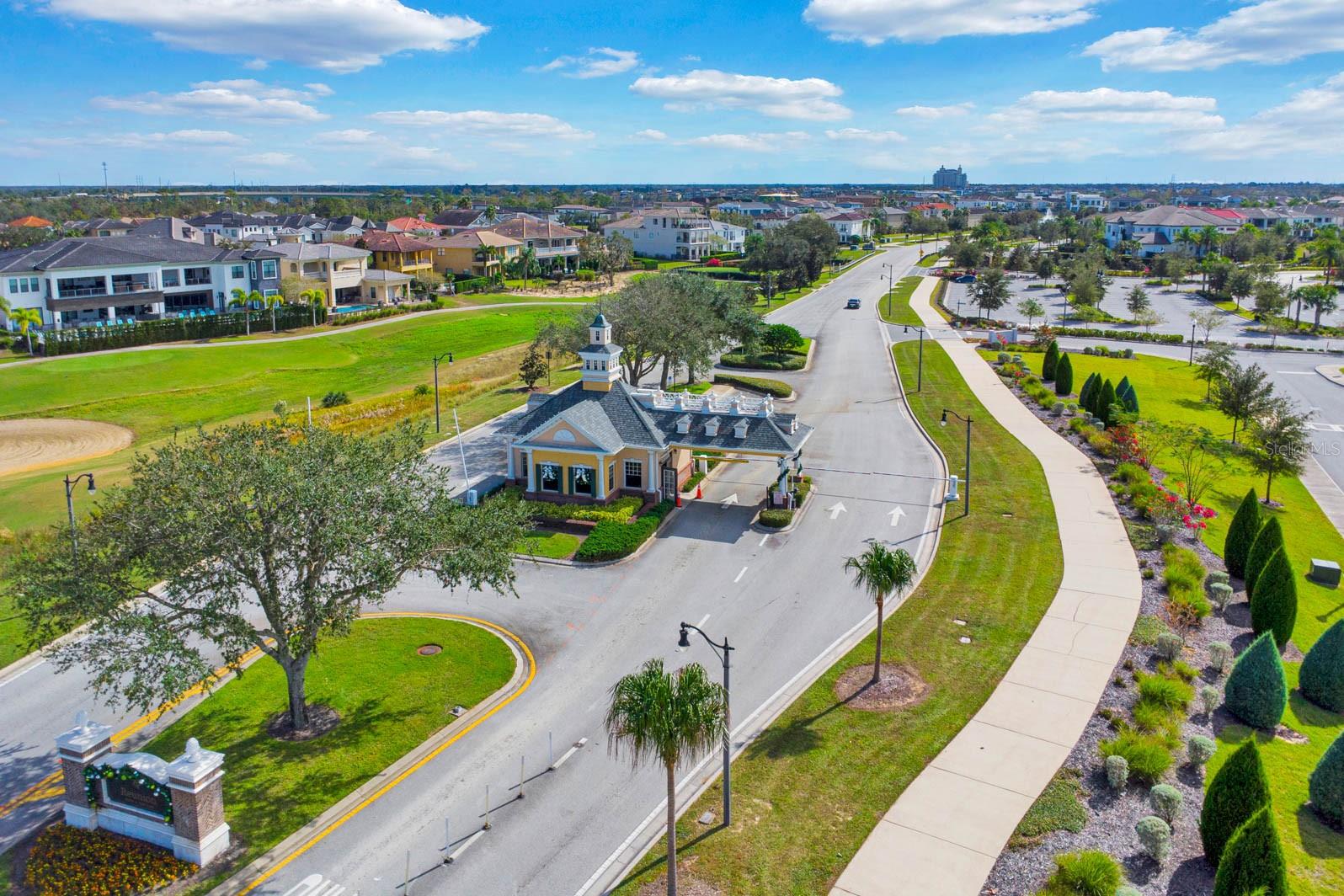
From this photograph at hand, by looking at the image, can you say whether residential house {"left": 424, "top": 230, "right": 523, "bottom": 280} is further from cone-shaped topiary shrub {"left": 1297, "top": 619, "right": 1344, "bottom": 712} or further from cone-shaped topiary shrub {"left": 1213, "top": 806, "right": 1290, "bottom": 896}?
cone-shaped topiary shrub {"left": 1213, "top": 806, "right": 1290, "bottom": 896}

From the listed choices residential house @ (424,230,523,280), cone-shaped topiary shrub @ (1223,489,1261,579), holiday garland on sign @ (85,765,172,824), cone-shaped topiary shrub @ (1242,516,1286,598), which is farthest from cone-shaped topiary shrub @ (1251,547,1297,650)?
residential house @ (424,230,523,280)

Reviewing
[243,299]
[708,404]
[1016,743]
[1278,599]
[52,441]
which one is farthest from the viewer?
[243,299]

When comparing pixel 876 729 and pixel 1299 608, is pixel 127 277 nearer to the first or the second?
pixel 876 729

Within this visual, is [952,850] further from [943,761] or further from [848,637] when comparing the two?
[848,637]

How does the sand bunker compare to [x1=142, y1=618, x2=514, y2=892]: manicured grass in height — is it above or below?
above

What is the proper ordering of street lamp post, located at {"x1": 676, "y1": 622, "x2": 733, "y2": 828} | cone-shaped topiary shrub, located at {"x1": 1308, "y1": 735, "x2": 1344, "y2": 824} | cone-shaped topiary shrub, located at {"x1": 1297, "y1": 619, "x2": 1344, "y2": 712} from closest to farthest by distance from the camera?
street lamp post, located at {"x1": 676, "y1": 622, "x2": 733, "y2": 828} → cone-shaped topiary shrub, located at {"x1": 1308, "y1": 735, "x2": 1344, "y2": 824} → cone-shaped topiary shrub, located at {"x1": 1297, "y1": 619, "x2": 1344, "y2": 712}

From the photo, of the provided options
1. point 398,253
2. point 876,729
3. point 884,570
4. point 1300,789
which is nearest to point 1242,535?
point 1300,789
